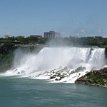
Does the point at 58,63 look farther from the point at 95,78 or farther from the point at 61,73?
the point at 95,78

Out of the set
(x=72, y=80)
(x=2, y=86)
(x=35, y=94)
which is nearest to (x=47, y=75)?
(x=72, y=80)

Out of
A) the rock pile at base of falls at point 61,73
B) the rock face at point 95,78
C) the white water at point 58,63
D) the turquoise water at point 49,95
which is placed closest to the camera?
the turquoise water at point 49,95

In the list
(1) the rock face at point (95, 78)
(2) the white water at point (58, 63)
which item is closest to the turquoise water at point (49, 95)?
(1) the rock face at point (95, 78)

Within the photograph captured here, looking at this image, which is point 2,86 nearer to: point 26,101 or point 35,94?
point 35,94

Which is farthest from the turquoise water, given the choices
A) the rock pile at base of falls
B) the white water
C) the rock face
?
the white water

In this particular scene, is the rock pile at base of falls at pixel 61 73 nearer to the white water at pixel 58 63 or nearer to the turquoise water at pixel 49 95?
the white water at pixel 58 63

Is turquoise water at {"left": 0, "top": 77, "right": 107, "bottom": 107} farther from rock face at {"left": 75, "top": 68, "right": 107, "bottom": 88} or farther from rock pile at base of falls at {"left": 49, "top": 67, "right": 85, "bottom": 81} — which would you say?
rock pile at base of falls at {"left": 49, "top": 67, "right": 85, "bottom": 81}

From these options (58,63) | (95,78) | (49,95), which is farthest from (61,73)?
(49,95)
